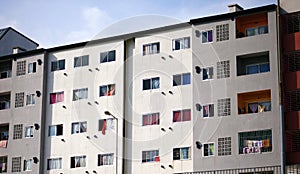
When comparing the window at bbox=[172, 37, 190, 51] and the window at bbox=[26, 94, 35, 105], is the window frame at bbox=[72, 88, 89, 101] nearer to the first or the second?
the window at bbox=[26, 94, 35, 105]

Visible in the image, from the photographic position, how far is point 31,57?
228 feet

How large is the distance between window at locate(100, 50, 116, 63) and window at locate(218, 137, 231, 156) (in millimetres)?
14443

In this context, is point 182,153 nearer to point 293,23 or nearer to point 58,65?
point 293,23

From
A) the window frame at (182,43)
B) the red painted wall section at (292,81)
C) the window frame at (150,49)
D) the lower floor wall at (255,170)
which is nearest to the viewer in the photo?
the lower floor wall at (255,170)

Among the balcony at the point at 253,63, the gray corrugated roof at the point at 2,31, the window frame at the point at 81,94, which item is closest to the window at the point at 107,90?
the window frame at the point at 81,94

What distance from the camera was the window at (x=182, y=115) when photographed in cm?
5869

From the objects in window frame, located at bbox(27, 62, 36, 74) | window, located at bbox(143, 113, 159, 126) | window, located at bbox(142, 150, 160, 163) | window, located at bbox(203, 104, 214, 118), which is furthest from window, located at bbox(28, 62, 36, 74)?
window, located at bbox(203, 104, 214, 118)

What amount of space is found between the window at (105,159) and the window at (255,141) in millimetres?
12735

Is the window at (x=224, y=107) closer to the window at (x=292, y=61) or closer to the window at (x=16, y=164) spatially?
the window at (x=292, y=61)

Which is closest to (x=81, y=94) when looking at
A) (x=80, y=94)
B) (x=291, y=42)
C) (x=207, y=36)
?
(x=80, y=94)

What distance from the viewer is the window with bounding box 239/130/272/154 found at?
5391cm

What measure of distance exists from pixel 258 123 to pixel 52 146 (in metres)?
21.3

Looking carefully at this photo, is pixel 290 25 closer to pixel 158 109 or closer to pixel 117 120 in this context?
pixel 158 109

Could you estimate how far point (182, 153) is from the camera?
5816 cm
